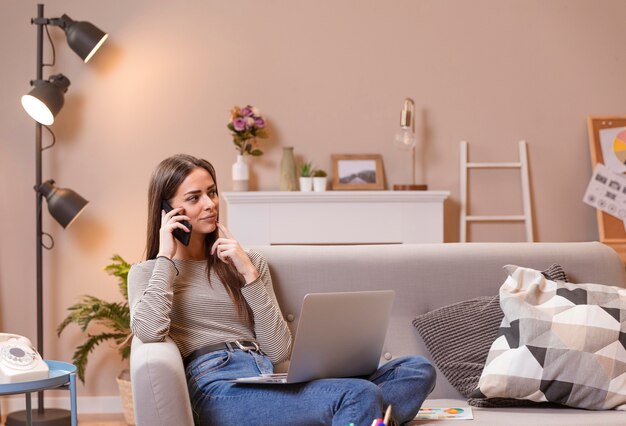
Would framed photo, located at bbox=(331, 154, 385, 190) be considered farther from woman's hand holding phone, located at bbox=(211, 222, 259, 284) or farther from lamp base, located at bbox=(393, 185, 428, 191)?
woman's hand holding phone, located at bbox=(211, 222, 259, 284)

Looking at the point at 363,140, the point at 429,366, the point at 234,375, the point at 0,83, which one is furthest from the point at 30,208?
the point at 429,366

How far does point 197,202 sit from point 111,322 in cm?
192

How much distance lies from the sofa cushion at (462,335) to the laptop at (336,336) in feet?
1.23

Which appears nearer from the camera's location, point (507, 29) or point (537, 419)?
point (537, 419)

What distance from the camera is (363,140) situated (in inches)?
181

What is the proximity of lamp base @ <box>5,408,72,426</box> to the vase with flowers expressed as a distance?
53.6 inches

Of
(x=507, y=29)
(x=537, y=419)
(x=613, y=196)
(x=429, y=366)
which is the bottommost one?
(x=537, y=419)

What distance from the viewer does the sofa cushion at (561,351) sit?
2.42 m

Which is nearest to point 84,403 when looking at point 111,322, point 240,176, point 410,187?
point 111,322

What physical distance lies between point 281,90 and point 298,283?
2066 millimetres

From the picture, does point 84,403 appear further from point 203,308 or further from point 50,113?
point 203,308

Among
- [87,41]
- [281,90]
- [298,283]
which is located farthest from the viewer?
[281,90]

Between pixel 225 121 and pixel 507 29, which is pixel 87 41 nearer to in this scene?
pixel 225 121

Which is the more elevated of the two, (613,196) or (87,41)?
(87,41)
